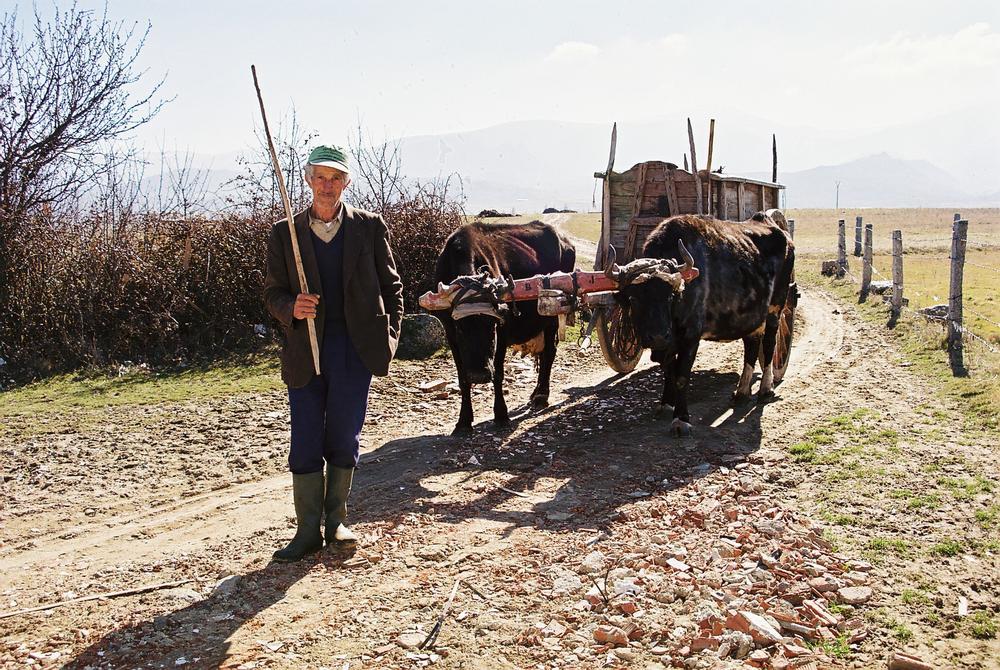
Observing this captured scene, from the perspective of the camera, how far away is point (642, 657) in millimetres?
4020

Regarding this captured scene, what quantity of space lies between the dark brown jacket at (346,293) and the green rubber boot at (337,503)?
2.14 ft

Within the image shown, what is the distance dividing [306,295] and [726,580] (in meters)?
2.87

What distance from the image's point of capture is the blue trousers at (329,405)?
16.2ft

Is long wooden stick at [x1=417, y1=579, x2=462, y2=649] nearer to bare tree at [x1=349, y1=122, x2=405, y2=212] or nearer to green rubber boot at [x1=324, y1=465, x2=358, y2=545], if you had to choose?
green rubber boot at [x1=324, y1=465, x2=358, y2=545]

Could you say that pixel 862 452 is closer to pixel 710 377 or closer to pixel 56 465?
pixel 710 377

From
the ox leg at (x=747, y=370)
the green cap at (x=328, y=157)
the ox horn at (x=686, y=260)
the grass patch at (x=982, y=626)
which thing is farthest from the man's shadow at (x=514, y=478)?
the green cap at (x=328, y=157)

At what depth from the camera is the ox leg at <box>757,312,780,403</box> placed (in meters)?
9.30

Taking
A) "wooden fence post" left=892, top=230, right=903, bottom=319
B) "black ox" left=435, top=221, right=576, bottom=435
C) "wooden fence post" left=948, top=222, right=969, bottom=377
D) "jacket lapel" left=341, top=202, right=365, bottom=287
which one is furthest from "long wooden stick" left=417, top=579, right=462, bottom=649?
"wooden fence post" left=892, top=230, right=903, bottom=319

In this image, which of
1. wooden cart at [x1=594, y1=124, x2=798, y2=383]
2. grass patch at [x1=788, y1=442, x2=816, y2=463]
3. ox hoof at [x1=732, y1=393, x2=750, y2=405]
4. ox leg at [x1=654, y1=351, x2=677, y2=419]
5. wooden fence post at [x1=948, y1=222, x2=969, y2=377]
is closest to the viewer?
grass patch at [x1=788, y1=442, x2=816, y2=463]

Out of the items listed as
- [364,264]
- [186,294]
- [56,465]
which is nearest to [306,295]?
[364,264]

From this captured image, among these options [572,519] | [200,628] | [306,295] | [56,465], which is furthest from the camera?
[56,465]

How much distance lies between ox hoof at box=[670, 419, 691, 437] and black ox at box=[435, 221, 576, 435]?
1.76m

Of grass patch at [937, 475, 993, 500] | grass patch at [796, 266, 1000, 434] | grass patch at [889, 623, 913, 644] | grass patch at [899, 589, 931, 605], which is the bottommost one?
grass patch at [889, 623, 913, 644]

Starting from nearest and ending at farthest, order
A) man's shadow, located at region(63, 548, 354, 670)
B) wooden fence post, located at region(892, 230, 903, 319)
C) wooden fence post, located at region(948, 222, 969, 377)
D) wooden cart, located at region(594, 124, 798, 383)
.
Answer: man's shadow, located at region(63, 548, 354, 670), wooden cart, located at region(594, 124, 798, 383), wooden fence post, located at region(948, 222, 969, 377), wooden fence post, located at region(892, 230, 903, 319)
